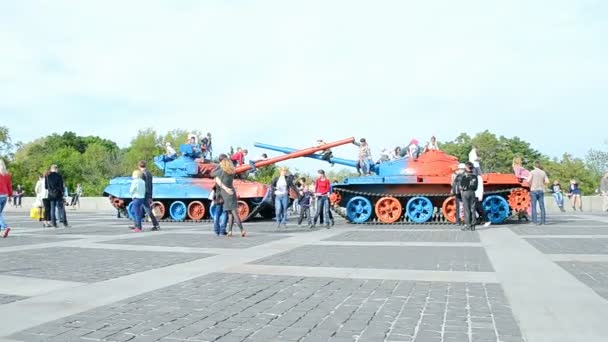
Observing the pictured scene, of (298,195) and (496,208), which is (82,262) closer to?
(298,195)

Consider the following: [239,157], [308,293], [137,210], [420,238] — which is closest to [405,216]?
[420,238]

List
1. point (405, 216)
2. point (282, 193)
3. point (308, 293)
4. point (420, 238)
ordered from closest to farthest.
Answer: point (308, 293)
point (420, 238)
point (282, 193)
point (405, 216)

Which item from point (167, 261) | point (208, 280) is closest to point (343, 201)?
point (167, 261)

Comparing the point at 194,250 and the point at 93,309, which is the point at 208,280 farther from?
the point at 194,250

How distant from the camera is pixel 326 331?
4156 mm

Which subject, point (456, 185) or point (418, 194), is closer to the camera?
point (456, 185)

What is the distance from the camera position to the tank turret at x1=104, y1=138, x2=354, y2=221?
1939 centimetres

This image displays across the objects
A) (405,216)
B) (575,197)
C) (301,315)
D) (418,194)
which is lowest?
(301,315)

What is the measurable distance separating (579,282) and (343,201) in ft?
41.6

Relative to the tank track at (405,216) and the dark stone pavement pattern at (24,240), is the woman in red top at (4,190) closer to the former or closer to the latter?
the dark stone pavement pattern at (24,240)

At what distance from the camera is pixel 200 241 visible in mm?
11008

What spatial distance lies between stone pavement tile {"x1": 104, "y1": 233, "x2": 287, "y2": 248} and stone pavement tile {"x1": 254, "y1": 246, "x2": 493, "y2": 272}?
1456mm

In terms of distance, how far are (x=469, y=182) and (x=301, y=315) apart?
10.3 m

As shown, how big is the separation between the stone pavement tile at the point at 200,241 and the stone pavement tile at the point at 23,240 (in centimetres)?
141
